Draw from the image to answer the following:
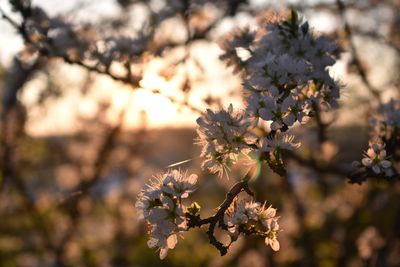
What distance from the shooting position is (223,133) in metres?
1.62

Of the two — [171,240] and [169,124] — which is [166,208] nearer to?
[171,240]

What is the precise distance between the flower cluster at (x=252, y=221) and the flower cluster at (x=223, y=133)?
5.9 inches

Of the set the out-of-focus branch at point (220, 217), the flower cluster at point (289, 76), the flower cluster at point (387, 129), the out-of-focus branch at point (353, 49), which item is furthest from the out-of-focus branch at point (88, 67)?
the out-of-focus branch at point (353, 49)

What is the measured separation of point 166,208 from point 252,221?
287 mm

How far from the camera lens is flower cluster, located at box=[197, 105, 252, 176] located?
160cm

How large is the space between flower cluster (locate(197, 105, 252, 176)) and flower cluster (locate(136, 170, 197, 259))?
0.12 metres

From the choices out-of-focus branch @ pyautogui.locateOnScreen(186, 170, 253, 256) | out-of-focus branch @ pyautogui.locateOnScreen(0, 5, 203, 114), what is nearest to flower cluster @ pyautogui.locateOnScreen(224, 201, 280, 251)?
out-of-focus branch @ pyautogui.locateOnScreen(186, 170, 253, 256)

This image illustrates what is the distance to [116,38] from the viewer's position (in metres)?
2.88

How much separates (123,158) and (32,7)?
5.97 metres

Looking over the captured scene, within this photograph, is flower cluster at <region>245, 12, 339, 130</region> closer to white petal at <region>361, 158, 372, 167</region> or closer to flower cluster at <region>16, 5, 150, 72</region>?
white petal at <region>361, 158, 372, 167</region>

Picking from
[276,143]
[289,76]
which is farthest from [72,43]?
[276,143]

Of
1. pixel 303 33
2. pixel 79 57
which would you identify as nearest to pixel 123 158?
pixel 79 57

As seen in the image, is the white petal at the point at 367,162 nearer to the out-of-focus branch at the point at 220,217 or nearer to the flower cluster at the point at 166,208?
the out-of-focus branch at the point at 220,217

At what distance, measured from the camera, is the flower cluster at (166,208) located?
1.55 metres
